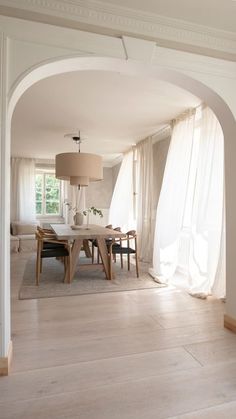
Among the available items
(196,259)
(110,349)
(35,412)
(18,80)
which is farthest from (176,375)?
(18,80)

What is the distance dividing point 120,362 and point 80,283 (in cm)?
197

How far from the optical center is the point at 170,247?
4.10 m

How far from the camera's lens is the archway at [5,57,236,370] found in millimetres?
1901

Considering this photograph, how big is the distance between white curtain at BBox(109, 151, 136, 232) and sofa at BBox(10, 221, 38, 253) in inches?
82.9

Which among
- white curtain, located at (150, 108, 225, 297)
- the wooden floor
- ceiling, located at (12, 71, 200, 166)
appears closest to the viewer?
the wooden floor

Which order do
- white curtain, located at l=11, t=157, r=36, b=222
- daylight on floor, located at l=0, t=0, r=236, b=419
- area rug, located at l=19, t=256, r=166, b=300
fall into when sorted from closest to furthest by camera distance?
daylight on floor, located at l=0, t=0, r=236, b=419 → area rug, located at l=19, t=256, r=166, b=300 → white curtain, located at l=11, t=157, r=36, b=222

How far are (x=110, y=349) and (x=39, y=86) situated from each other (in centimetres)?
284

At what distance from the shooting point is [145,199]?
530cm

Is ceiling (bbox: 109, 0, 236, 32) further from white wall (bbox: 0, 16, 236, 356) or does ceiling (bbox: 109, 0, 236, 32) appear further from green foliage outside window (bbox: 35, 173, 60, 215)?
green foliage outside window (bbox: 35, 173, 60, 215)

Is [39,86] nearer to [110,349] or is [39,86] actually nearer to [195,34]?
[195,34]

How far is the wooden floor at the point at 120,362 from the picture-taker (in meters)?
1.46

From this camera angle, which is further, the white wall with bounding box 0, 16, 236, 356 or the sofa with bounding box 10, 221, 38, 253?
the sofa with bounding box 10, 221, 38, 253

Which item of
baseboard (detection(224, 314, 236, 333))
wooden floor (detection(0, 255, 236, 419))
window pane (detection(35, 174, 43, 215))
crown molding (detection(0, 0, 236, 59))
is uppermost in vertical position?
crown molding (detection(0, 0, 236, 59))

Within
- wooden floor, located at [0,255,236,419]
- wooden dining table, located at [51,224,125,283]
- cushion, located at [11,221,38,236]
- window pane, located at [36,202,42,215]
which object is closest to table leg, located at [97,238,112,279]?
wooden dining table, located at [51,224,125,283]
